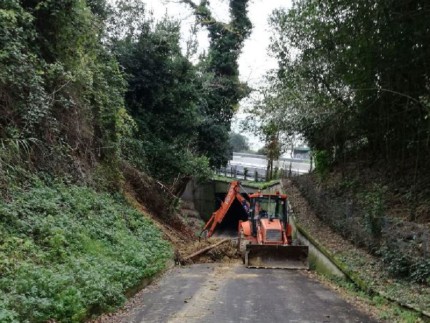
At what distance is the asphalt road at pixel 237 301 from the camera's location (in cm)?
791

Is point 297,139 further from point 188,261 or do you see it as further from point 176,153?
point 188,261

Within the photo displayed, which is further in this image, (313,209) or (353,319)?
(313,209)

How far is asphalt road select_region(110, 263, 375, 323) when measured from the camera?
791 cm

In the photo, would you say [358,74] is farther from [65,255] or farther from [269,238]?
[65,255]

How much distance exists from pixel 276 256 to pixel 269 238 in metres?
0.88

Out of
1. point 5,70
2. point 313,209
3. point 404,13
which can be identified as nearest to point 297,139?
point 313,209

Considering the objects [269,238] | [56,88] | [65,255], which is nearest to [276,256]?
[269,238]

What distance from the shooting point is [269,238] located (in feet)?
→ 50.6

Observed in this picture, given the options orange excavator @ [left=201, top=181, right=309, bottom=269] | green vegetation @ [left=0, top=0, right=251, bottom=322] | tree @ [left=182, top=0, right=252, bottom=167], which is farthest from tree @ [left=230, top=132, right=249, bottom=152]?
orange excavator @ [left=201, top=181, right=309, bottom=269]

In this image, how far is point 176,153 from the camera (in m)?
22.8

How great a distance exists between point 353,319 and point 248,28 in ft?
98.2

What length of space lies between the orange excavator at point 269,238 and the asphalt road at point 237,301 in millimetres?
1520

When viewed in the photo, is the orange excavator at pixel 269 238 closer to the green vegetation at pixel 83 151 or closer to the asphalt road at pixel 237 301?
the asphalt road at pixel 237 301

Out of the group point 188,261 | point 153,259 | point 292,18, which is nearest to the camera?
point 153,259
